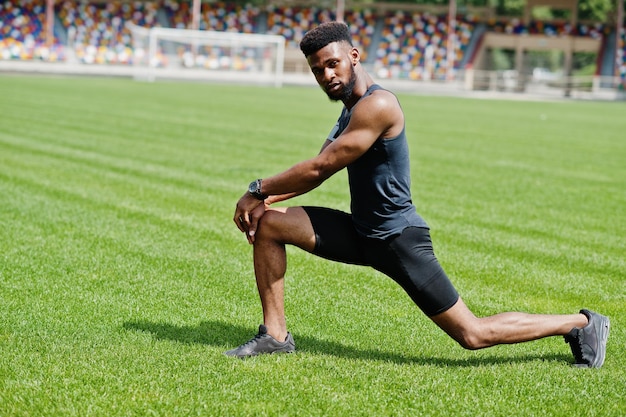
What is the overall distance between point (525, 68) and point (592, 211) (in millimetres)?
55719

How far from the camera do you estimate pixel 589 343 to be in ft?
16.6

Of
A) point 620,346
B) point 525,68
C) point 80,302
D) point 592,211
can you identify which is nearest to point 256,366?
point 80,302

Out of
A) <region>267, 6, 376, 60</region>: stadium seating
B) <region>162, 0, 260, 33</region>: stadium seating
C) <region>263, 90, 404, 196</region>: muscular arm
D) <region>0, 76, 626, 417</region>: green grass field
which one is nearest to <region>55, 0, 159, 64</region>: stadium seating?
<region>162, 0, 260, 33</region>: stadium seating

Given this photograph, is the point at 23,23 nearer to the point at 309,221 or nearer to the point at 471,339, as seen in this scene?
the point at 309,221

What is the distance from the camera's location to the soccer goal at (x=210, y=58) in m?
51.2

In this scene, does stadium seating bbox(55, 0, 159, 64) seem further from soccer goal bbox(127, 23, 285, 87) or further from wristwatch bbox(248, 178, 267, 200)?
wristwatch bbox(248, 178, 267, 200)

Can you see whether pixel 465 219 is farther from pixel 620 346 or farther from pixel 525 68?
pixel 525 68

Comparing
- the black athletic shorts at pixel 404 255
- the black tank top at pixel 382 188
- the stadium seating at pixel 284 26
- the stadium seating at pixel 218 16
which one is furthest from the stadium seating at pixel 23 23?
the black tank top at pixel 382 188

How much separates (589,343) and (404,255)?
3.99 feet

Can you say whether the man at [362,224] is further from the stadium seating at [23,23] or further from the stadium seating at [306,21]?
the stadium seating at [306,21]

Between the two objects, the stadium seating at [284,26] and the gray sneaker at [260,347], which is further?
the stadium seating at [284,26]

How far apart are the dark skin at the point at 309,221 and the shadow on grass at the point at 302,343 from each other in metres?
0.28

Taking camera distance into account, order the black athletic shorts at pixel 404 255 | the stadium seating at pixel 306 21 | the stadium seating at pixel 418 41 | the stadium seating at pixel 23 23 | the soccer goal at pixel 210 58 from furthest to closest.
A: the stadium seating at pixel 306 21, the stadium seating at pixel 418 41, the stadium seating at pixel 23 23, the soccer goal at pixel 210 58, the black athletic shorts at pixel 404 255

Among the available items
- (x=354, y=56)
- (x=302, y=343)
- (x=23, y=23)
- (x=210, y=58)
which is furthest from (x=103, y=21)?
(x=354, y=56)
